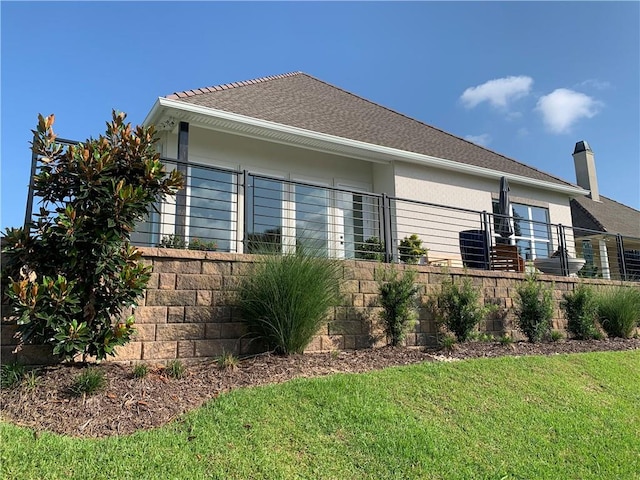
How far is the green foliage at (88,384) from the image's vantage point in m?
3.67

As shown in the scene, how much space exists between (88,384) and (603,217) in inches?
787

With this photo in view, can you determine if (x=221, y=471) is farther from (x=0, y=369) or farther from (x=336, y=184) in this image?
(x=336, y=184)

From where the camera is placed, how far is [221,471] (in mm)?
2846

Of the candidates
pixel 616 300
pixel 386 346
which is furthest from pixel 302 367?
pixel 616 300

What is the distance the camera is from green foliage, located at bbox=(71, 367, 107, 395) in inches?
145

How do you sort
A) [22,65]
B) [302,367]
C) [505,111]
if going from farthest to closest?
1. [505,111]
2. [22,65]
3. [302,367]

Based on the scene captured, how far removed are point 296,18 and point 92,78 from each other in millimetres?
4797

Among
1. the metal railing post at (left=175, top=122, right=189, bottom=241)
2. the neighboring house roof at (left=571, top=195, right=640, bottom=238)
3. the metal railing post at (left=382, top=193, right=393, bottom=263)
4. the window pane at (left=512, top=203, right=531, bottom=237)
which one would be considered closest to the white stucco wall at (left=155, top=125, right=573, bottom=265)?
the window pane at (left=512, top=203, right=531, bottom=237)

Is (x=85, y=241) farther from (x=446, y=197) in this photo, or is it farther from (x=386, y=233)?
(x=446, y=197)

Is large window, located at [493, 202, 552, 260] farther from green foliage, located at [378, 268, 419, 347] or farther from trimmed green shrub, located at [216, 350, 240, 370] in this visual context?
trimmed green shrub, located at [216, 350, 240, 370]

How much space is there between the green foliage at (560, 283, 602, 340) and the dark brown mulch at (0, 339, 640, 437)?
3862 millimetres

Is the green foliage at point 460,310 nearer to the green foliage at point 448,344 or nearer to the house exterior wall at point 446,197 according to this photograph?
the green foliage at point 448,344

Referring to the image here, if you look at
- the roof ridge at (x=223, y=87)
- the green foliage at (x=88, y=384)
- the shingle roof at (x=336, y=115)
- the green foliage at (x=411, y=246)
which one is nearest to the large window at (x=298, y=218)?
the green foliage at (x=411, y=246)

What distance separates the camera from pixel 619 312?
8273mm
